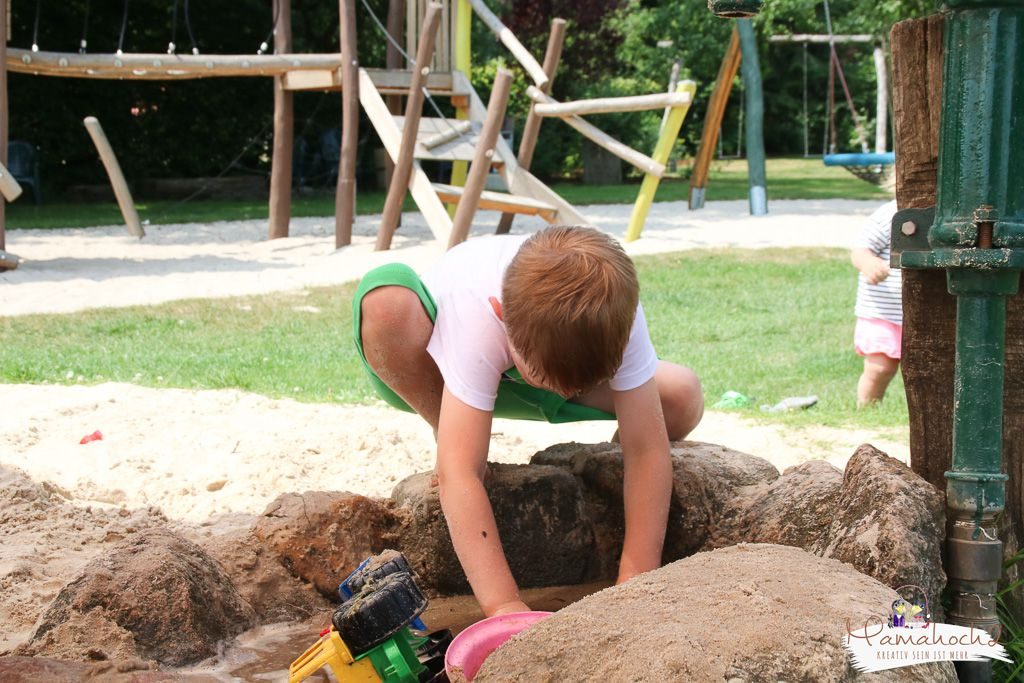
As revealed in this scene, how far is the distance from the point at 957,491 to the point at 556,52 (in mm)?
8767

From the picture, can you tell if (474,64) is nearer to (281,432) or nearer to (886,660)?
(281,432)

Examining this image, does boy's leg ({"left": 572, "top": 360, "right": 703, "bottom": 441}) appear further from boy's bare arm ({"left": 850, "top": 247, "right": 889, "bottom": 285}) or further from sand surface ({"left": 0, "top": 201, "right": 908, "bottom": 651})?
boy's bare arm ({"left": 850, "top": 247, "right": 889, "bottom": 285})

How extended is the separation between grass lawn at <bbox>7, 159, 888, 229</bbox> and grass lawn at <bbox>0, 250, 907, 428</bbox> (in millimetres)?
6734

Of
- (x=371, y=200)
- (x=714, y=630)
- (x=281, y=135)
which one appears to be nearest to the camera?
(x=714, y=630)

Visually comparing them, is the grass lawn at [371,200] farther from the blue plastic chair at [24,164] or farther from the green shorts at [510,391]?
the green shorts at [510,391]

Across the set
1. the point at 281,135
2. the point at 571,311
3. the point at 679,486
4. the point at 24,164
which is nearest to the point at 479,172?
the point at 281,135

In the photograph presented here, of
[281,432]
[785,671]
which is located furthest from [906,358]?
[281,432]

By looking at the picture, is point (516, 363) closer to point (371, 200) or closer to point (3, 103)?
point (3, 103)

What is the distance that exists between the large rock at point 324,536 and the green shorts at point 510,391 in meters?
0.32

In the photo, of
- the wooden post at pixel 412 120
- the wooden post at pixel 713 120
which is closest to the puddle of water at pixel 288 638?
the wooden post at pixel 412 120

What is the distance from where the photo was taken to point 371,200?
55.8 ft

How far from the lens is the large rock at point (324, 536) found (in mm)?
2527

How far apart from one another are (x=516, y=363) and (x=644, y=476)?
0.38 metres

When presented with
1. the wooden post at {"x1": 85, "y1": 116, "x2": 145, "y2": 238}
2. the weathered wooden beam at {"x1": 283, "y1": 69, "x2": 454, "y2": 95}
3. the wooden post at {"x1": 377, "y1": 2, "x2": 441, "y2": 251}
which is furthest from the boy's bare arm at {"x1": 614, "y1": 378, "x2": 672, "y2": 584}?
the wooden post at {"x1": 85, "y1": 116, "x2": 145, "y2": 238}
